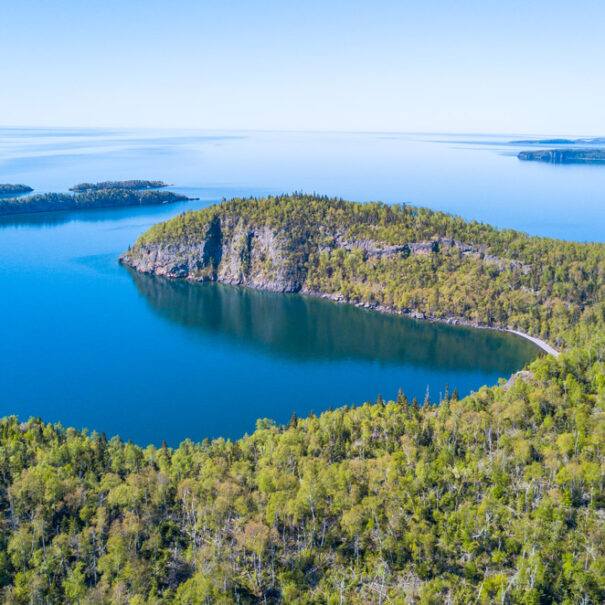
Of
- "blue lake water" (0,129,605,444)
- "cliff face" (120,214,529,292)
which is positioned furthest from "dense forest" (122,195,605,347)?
"blue lake water" (0,129,605,444)

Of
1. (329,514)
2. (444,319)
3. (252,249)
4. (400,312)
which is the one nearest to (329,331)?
(400,312)

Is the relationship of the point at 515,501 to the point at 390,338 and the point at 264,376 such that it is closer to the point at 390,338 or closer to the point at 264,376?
the point at 264,376

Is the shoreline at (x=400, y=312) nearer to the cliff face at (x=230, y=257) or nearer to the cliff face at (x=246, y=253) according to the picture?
the cliff face at (x=246, y=253)

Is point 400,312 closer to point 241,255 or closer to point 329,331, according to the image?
point 329,331

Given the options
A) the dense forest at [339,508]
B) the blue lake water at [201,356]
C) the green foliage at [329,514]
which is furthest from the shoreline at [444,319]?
the green foliage at [329,514]

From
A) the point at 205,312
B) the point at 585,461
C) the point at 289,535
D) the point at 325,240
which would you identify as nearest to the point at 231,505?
the point at 289,535

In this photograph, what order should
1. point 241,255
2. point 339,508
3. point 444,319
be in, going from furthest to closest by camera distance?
point 241,255 < point 444,319 < point 339,508
